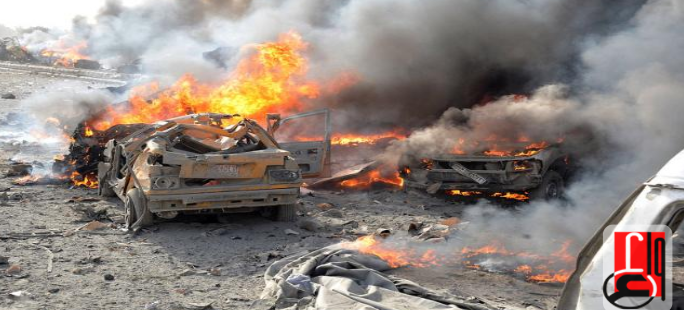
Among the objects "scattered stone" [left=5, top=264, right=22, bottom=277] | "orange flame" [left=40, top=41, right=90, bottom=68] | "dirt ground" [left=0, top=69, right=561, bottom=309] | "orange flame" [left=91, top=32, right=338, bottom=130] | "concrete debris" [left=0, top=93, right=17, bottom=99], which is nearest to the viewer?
"dirt ground" [left=0, top=69, right=561, bottom=309]

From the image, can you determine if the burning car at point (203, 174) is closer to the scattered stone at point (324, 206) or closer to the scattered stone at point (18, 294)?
the scattered stone at point (324, 206)

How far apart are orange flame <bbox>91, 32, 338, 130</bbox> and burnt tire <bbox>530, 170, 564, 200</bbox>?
20.9ft

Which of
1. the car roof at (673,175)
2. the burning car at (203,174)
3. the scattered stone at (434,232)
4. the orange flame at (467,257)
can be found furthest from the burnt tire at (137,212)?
the car roof at (673,175)

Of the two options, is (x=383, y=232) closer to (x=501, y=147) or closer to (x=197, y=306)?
(x=197, y=306)

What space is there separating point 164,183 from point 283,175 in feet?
4.80

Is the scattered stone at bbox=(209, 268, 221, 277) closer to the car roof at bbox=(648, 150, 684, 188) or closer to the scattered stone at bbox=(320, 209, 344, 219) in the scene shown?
the scattered stone at bbox=(320, 209, 344, 219)

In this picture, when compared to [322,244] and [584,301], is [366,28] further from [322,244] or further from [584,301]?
[584,301]

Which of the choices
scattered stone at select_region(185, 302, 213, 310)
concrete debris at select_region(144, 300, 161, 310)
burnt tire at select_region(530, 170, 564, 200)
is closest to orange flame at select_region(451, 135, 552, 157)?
burnt tire at select_region(530, 170, 564, 200)

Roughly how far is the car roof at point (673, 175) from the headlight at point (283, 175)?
586cm

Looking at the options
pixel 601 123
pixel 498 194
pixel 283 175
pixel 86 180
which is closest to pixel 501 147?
pixel 498 194

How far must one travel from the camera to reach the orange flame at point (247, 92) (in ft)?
42.5

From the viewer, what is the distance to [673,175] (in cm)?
296

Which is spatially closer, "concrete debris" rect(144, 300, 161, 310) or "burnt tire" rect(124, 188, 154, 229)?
"concrete debris" rect(144, 300, 161, 310)

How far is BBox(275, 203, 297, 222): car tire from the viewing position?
884 cm
